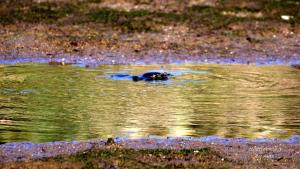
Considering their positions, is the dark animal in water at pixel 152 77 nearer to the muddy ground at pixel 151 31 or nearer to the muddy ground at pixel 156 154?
the muddy ground at pixel 151 31

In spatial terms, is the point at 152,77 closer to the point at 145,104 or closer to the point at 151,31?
the point at 145,104

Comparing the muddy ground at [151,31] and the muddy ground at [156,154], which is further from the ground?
the muddy ground at [156,154]

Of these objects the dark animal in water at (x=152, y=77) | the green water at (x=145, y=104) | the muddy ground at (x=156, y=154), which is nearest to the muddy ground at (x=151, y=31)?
the green water at (x=145, y=104)

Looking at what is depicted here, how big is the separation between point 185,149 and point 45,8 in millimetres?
11525

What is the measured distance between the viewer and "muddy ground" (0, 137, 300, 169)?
26.2ft

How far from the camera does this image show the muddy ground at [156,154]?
799cm

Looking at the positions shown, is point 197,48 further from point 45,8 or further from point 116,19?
point 45,8

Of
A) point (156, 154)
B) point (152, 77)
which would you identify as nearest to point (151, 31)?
point (152, 77)

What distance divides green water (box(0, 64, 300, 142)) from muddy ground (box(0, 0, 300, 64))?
1665 mm

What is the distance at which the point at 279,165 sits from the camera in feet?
26.5

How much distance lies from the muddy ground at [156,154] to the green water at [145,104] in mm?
424

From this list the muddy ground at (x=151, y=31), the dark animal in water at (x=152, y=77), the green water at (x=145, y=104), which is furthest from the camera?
the muddy ground at (x=151, y=31)

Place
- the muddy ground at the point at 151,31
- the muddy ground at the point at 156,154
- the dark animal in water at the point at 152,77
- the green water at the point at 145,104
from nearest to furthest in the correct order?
the muddy ground at the point at 156,154 < the green water at the point at 145,104 < the dark animal in water at the point at 152,77 < the muddy ground at the point at 151,31

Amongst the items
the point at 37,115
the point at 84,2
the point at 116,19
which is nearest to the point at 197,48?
the point at 116,19
